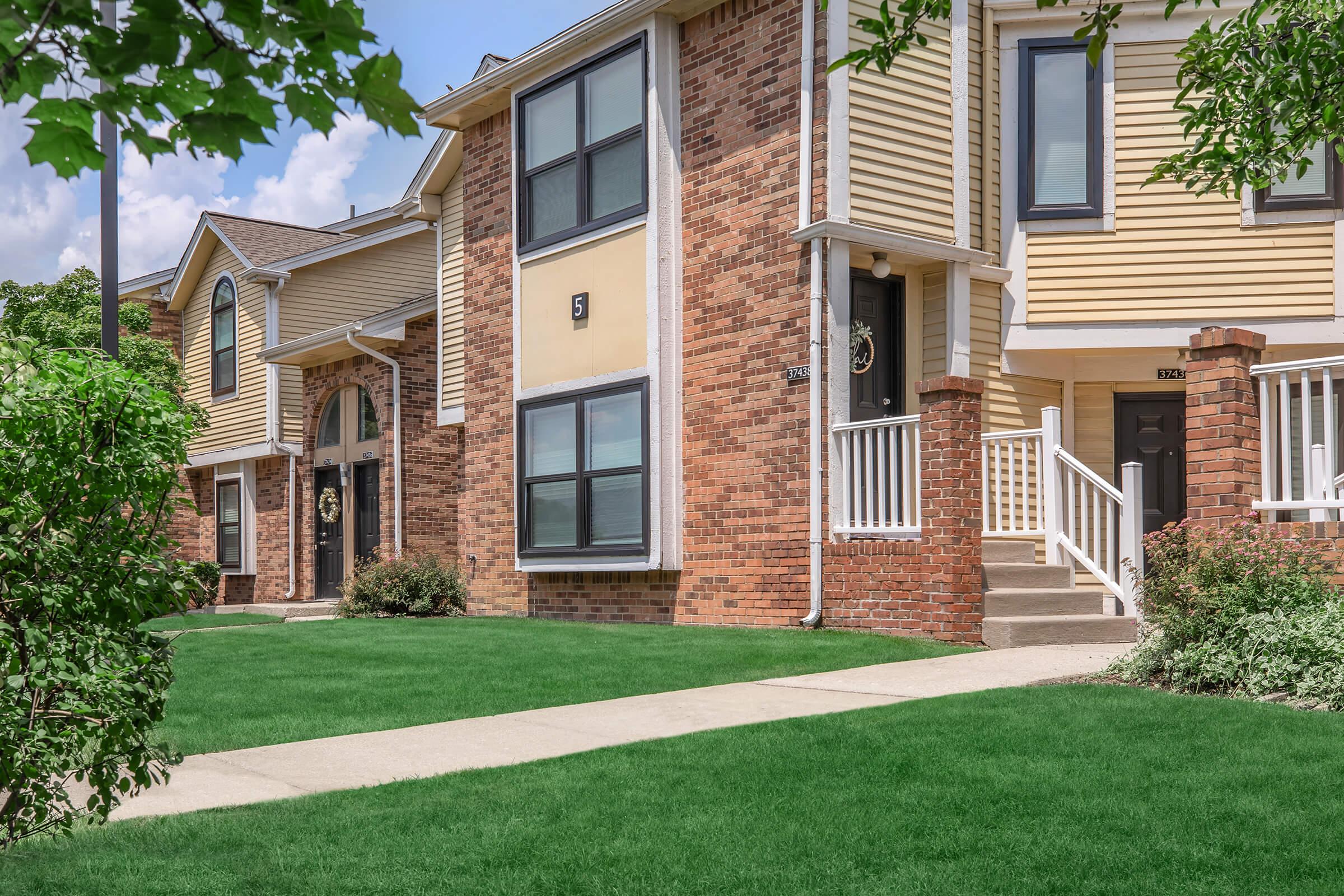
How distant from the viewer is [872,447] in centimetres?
1117

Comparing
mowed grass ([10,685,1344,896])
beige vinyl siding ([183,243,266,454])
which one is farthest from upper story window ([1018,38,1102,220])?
beige vinyl siding ([183,243,266,454])

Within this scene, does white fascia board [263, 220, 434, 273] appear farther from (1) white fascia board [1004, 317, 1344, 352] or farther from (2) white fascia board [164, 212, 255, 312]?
(1) white fascia board [1004, 317, 1344, 352]

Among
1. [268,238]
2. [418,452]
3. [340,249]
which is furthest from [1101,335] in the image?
[268,238]

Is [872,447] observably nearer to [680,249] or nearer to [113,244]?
[680,249]

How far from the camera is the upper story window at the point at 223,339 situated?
23.2m

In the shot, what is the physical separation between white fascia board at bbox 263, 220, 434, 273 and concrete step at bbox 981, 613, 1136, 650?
1489 centimetres

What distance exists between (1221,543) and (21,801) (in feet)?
21.4

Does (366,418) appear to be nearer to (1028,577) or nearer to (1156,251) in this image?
(1028,577)

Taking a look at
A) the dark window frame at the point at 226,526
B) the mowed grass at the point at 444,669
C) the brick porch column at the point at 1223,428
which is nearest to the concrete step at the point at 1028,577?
the mowed grass at the point at 444,669

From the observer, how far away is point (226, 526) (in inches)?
935

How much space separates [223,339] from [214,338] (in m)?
0.46

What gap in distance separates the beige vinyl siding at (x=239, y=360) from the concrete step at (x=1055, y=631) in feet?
51.1

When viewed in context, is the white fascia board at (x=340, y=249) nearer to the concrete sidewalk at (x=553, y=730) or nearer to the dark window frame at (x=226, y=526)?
the dark window frame at (x=226, y=526)

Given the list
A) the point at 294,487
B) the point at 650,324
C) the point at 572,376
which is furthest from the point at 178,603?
the point at 294,487
